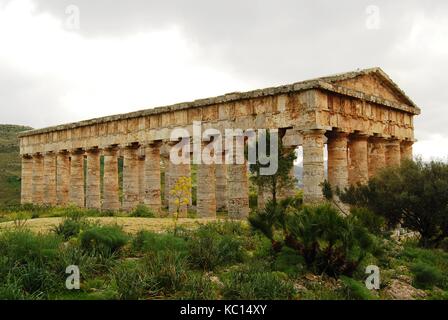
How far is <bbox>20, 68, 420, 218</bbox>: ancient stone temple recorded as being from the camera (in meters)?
20.1

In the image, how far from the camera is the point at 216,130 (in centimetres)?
2320

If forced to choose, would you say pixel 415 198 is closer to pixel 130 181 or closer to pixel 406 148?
pixel 406 148

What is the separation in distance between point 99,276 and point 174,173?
15996 millimetres

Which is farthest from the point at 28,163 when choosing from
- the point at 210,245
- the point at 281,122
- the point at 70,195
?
the point at 210,245

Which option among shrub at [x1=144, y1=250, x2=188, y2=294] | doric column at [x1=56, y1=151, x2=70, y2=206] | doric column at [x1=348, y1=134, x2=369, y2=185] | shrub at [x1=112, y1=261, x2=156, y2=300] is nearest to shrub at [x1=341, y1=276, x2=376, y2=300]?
shrub at [x1=144, y1=250, x2=188, y2=294]

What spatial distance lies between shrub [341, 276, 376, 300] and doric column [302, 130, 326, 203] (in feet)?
35.4

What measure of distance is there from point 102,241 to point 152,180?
A: 51.9 feet

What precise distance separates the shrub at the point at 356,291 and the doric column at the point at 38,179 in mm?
31291

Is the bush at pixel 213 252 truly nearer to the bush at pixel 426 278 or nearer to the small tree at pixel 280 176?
the bush at pixel 426 278

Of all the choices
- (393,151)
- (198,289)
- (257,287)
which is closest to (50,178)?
(393,151)

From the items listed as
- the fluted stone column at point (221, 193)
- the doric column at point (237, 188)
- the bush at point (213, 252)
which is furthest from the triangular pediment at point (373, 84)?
the fluted stone column at point (221, 193)

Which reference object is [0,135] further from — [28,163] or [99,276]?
[99,276]

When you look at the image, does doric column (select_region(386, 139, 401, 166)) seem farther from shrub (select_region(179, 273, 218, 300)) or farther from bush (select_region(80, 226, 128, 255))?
shrub (select_region(179, 273, 218, 300))

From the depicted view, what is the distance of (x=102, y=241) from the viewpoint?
10.8 m
